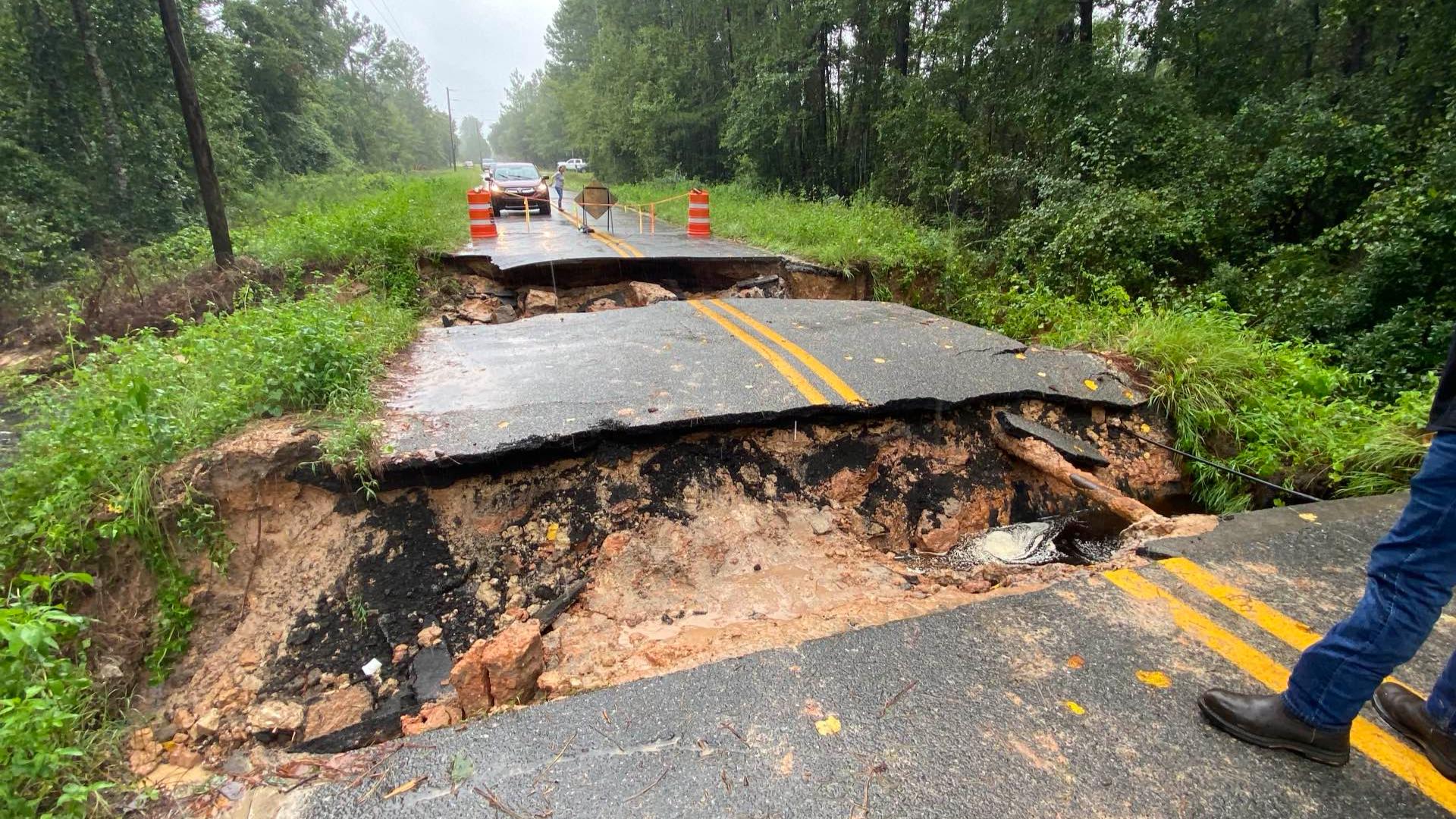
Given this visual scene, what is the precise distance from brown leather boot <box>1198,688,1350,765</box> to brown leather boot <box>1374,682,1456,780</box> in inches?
10.0

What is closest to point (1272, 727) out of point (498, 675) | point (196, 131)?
point (498, 675)

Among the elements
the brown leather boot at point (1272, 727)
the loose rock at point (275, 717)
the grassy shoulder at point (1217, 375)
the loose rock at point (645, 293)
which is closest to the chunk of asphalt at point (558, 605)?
the loose rock at point (275, 717)

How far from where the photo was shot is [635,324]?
6.57m

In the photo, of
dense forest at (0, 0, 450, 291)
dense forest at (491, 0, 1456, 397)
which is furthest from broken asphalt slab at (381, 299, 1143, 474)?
dense forest at (0, 0, 450, 291)

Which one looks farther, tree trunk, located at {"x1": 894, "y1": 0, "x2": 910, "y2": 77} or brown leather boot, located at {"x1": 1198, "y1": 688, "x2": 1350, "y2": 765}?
tree trunk, located at {"x1": 894, "y1": 0, "x2": 910, "y2": 77}

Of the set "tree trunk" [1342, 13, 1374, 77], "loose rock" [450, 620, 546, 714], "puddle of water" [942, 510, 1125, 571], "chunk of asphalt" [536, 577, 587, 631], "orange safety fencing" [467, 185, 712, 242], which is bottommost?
"puddle of water" [942, 510, 1125, 571]

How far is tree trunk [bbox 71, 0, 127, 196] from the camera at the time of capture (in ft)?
49.2

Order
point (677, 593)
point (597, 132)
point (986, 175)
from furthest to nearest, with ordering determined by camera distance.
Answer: point (597, 132)
point (986, 175)
point (677, 593)

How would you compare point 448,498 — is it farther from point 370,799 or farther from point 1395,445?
point 1395,445

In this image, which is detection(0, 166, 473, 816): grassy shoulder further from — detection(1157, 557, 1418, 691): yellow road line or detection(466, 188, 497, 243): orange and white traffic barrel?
detection(466, 188, 497, 243): orange and white traffic barrel

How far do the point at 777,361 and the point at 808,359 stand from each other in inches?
10.3

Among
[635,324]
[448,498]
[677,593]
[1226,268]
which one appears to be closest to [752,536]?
[677,593]

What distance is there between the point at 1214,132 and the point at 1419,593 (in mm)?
11353

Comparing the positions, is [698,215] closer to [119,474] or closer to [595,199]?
[595,199]
